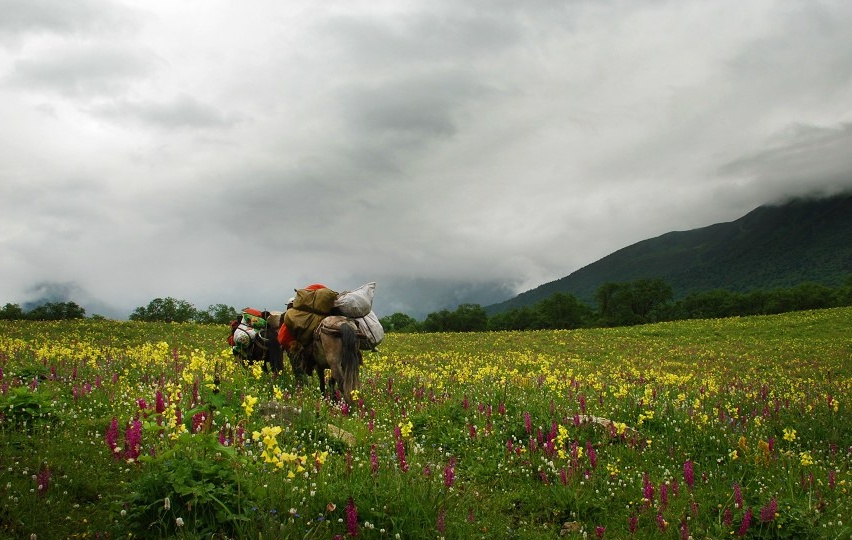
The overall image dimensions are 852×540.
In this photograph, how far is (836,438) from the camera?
968 cm

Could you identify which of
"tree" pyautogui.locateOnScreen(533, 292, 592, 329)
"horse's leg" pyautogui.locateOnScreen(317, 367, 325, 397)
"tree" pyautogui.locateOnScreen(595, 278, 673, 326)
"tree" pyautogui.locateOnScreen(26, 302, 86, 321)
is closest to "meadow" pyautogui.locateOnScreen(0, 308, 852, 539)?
"horse's leg" pyautogui.locateOnScreen(317, 367, 325, 397)

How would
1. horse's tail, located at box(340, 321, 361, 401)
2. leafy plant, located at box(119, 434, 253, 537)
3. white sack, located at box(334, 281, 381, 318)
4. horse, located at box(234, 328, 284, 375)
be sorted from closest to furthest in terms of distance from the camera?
1. leafy plant, located at box(119, 434, 253, 537)
2. horse's tail, located at box(340, 321, 361, 401)
3. white sack, located at box(334, 281, 381, 318)
4. horse, located at box(234, 328, 284, 375)

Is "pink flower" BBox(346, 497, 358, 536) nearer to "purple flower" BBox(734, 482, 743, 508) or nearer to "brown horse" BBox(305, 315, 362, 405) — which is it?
"purple flower" BBox(734, 482, 743, 508)

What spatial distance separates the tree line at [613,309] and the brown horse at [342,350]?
7785 cm

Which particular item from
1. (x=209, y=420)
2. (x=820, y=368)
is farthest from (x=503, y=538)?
(x=820, y=368)

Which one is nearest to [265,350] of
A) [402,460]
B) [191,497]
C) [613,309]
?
[402,460]

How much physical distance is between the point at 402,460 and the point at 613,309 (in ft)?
395

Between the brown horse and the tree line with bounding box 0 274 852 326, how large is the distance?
77.9 meters

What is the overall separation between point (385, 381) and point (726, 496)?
8495 mm

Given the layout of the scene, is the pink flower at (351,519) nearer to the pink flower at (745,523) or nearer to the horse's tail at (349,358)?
the pink flower at (745,523)

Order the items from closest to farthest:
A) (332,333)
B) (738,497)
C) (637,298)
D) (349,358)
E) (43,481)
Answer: (43,481), (738,497), (349,358), (332,333), (637,298)

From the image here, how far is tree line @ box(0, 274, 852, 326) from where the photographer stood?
303 feet

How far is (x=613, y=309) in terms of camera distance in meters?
117

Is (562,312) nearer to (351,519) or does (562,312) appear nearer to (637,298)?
(637,298)
